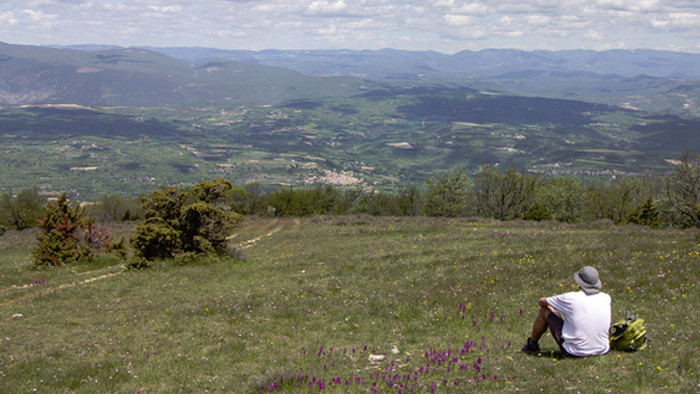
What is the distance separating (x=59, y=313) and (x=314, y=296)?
10.8 meters

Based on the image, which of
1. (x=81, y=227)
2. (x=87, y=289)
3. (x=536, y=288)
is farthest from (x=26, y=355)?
(x=81, y=227)

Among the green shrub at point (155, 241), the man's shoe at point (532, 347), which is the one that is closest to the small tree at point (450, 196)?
the green shrub at point (155, 241)

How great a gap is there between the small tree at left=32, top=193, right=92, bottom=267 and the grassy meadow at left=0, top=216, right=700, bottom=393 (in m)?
1.94

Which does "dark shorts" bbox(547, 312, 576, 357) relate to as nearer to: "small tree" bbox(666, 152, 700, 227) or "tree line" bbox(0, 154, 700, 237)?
"small tree" bbox(666, 152, 700, 227)

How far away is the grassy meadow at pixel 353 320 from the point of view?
10.3 metres

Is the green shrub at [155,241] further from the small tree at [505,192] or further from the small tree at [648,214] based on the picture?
the small tree at [505,192]

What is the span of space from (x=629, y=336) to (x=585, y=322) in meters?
1.35

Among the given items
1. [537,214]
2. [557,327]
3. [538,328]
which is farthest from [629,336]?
[537,214]

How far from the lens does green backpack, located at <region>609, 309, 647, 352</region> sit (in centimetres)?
1073

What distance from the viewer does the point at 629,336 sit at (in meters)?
10.7

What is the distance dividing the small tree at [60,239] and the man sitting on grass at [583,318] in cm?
3214

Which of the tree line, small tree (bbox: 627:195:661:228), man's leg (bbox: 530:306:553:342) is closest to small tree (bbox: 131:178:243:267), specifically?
man's leg (bbox: 530:306:553:342)

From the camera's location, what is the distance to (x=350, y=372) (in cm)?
1098

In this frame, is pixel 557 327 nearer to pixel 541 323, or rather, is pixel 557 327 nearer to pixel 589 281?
pixel 541 323
